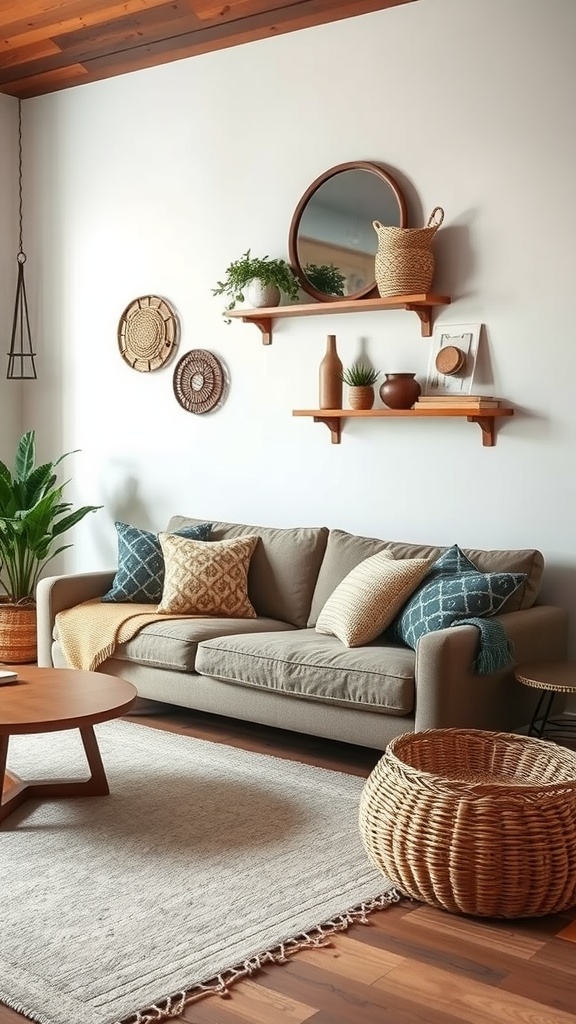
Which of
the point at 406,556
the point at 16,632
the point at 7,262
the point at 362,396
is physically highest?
the point at 7,262

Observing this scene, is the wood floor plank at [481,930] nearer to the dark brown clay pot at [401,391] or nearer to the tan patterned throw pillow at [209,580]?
the tan patterned throw pillow at [209,580]

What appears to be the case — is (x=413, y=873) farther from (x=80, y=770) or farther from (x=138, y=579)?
(x=138, y=579)

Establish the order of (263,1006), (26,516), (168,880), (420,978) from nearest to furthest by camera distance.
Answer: (263,1006) → (420,978) → (168,880) → (26,516)

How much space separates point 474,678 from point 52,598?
6.78 feet

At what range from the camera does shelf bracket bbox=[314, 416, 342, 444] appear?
5.11 meters

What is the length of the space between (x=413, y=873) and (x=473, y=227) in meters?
2.78

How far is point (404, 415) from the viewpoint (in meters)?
4.69

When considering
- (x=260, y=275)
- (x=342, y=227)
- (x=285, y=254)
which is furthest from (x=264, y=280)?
(x=342, y=227)

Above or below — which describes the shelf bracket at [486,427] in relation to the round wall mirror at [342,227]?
below

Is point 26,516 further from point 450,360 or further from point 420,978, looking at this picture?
point 420,978

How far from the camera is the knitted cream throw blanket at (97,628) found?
470 centimetres

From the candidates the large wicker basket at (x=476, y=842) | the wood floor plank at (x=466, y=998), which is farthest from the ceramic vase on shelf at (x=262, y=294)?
the wood floor plank at (x=466, y=998)

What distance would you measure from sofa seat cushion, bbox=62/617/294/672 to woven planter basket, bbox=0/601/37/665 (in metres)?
1.18

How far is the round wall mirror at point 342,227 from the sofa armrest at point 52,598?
1691 mm
